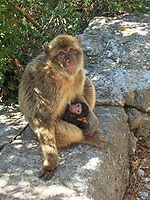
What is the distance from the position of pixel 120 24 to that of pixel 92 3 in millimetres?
1076

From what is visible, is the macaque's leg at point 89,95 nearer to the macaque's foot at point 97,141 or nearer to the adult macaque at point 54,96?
the adult macaque at point 54,96

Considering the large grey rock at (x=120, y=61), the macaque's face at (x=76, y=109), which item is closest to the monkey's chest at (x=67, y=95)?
the macaque's face at (x=76, y=109)

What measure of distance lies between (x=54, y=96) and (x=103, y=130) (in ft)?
3.54

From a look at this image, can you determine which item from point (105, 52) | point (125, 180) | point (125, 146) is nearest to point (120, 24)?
point (105, 52)

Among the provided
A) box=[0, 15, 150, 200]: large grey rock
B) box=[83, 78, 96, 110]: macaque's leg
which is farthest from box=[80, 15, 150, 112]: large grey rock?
box=[83, 78, 96, 110]: macaque's leg

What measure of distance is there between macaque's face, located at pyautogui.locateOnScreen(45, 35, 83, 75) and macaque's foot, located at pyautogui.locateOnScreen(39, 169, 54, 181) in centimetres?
127

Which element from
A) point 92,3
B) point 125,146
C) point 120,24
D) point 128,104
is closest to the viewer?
point 125,146

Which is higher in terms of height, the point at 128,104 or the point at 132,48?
the point at 132,48

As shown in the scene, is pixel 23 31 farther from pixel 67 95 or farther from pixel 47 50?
pixel 67 95

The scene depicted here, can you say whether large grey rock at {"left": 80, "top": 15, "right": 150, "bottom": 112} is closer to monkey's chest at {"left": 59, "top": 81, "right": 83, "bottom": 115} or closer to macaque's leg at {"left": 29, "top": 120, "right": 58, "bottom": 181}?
monkey's chest at {"left": 59, "top": 81, "right": 83, "bottom": 115}

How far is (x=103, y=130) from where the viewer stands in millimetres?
4152

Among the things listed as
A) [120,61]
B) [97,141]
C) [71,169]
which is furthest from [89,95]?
[120,61]

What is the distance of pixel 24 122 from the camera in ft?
14.7

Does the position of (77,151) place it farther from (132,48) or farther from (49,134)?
(132,48)
